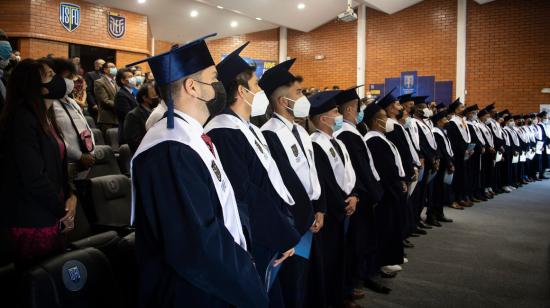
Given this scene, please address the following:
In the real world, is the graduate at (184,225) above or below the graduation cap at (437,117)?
below

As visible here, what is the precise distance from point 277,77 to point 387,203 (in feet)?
6.87

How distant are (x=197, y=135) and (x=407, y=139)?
13.9 feet

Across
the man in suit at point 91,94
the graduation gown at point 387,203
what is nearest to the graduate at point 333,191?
the graduation gown at point 387,203

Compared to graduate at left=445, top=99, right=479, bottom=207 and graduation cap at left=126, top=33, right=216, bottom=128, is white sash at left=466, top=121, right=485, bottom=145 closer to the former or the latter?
graduate at left=445, top=99, right=479, bottom=207

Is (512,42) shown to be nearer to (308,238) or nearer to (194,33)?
(194,33)

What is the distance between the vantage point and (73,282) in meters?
1.85

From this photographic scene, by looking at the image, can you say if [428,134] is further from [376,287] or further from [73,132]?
[73,132]

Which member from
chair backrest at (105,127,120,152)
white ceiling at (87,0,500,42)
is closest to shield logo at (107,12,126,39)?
white ceiling at (87,0,500,42)

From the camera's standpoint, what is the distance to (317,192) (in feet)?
9.84

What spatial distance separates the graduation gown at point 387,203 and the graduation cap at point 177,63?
122 inches

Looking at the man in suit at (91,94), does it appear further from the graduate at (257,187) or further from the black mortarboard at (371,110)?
the graduate at (257,187)

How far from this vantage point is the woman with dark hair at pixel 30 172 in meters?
2.42

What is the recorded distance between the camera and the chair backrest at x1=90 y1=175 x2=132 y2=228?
328 centimetres

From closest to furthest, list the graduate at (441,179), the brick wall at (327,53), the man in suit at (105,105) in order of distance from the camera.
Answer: the graduate at (441,179), the man in suit at (105,105), the brick wall at (327,53)
